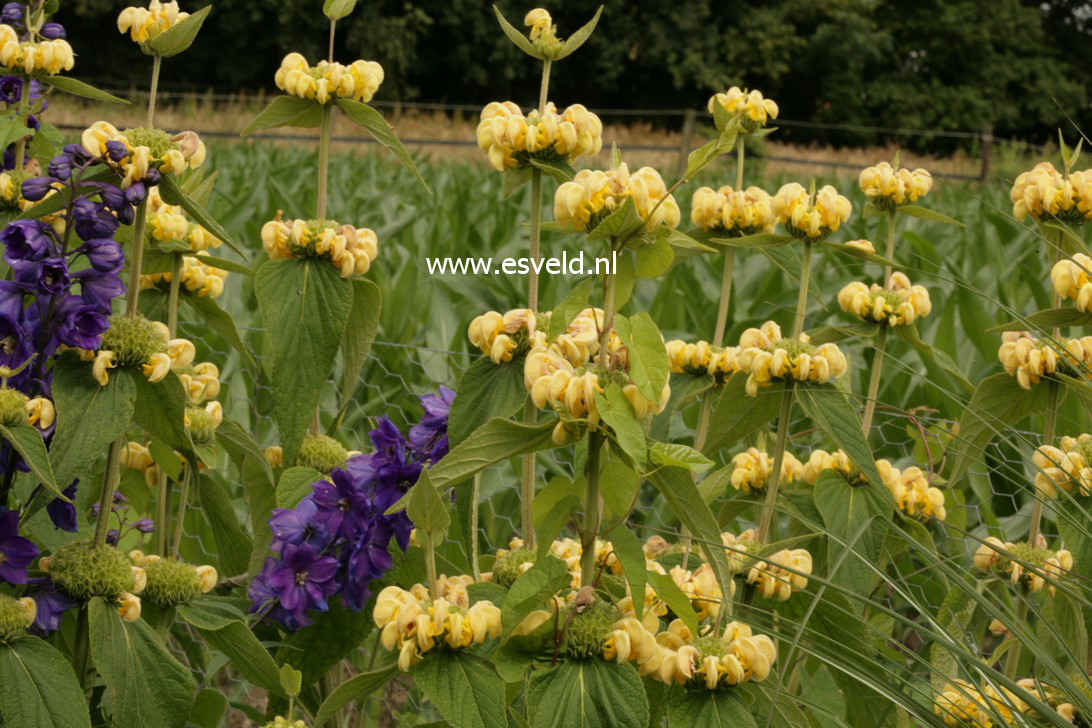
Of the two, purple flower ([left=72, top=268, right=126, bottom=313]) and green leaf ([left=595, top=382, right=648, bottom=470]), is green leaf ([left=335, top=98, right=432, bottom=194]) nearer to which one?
purple flower ([left=72, top=268, right=126, bottom=313])

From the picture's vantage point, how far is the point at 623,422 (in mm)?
684

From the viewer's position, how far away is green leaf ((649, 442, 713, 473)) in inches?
26.8

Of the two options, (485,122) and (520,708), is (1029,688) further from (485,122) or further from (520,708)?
(485,122)

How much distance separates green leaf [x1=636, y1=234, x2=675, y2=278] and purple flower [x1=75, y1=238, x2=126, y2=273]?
1.47ft

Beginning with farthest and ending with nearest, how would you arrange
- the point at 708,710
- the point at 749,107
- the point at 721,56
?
the point at 721,56
the point at 749,107
the point at 708,710

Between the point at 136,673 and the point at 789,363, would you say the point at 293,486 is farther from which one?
the point at 789,363

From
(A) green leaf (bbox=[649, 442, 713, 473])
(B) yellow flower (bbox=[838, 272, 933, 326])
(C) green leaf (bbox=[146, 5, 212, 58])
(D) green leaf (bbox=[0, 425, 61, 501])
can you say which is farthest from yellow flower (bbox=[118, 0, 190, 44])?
(B) yellow flower (bbox=[838, 272, 933, 326])

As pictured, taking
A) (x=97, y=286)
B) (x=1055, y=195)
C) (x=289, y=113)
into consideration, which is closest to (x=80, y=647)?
(x=97, y=286)

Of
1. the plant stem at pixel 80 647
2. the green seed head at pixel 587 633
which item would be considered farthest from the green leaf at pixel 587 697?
the plant stem at pixel 80 647

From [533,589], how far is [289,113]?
0.56 m

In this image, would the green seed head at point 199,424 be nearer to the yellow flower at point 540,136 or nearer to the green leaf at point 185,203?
the green leaf at point 185,203

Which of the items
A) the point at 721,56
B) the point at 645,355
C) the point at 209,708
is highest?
the point at 721,56

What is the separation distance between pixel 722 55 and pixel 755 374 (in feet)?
75.1

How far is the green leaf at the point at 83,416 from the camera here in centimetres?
85
